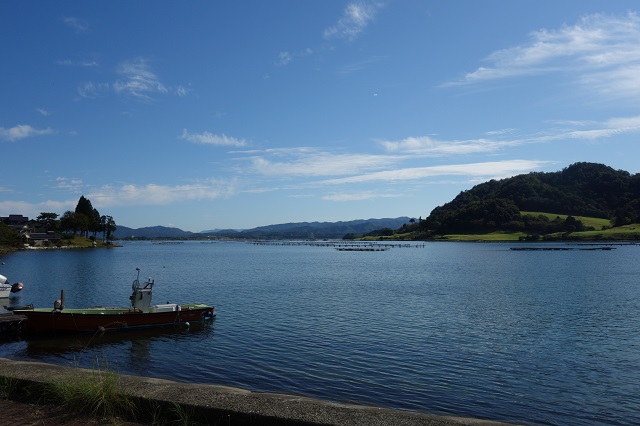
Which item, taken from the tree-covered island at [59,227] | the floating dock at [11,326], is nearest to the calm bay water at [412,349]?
the floating dock at [11,326]

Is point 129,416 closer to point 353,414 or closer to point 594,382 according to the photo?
point 353,414

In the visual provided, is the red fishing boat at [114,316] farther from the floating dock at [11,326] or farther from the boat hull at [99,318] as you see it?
the floating dock at [11,326]

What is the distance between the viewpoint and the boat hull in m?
26.7

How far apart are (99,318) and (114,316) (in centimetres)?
82

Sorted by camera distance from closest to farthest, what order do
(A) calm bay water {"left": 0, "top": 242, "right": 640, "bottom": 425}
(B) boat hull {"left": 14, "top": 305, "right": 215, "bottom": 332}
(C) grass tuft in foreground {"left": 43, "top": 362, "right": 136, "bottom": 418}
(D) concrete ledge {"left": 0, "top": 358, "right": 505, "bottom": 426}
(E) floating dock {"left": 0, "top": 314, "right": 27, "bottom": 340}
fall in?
(D) concrete ledge {"left": 0, "top": 358, "right": 505, "bottom": 426}, (C) grass tuft in foreground {"left": 43, "top": 362, "right": 136, "bottom": 418}, (A) calm bay water {"left": 0, "top": 242, "right": 640, "bottom": 425}, (B) boat hull {"left": 14, "top": 305, "right": 215, "bottom": 332}, (E) floating dock {"left": 0, "top": 314, "right": 27, "bottom": 340}

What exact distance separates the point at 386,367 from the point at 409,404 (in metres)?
4.28

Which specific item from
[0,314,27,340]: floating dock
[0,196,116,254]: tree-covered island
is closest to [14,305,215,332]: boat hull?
[0,314,27,340]: floating dock

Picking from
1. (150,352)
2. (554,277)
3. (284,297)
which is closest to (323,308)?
(284,297)

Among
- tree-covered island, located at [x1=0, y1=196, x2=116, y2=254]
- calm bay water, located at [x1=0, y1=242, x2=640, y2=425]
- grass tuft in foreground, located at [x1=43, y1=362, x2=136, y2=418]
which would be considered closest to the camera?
grass tuft in foreground, located at [x1=43, y1=362, x2=136, y2=418]

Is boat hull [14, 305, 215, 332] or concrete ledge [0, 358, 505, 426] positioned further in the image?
boat hull [14, 305, 215, 332]

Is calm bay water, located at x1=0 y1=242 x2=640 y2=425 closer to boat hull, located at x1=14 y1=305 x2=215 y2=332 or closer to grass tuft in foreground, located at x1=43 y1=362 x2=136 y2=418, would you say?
boat hull, located at x1=14 y1=305 x2=215 y2=332

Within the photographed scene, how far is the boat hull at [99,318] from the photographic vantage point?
2672cm

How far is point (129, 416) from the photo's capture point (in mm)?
8477

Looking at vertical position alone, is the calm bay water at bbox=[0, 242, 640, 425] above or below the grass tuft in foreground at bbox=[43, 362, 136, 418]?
below
